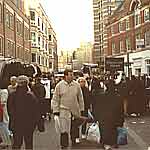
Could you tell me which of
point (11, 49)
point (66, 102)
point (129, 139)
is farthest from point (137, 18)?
point (66, 102)

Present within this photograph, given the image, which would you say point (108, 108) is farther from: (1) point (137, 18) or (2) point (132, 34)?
(2) point (132, 34)

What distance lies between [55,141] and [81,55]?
149m

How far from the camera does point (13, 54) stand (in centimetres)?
5491

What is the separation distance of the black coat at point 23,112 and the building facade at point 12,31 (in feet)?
96.2

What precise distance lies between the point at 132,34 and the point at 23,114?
59120mm

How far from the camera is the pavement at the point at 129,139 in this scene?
1161 cm

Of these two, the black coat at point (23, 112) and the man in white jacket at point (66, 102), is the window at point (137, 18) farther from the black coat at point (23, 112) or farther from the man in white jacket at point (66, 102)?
the black coat at point (23, 112)

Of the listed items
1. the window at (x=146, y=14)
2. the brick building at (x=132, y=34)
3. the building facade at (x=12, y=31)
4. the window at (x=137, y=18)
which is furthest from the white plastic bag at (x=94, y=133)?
the window at (x=137, y=18)

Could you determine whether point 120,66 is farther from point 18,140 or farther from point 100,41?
point 100,41

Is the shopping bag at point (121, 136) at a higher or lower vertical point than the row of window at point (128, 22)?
lower

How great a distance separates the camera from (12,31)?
5494 centimetres

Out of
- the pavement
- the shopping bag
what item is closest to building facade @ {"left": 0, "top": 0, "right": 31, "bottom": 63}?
the pavement

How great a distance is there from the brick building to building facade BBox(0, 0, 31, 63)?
40.9 feet

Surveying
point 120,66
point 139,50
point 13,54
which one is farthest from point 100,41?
point 120,66
